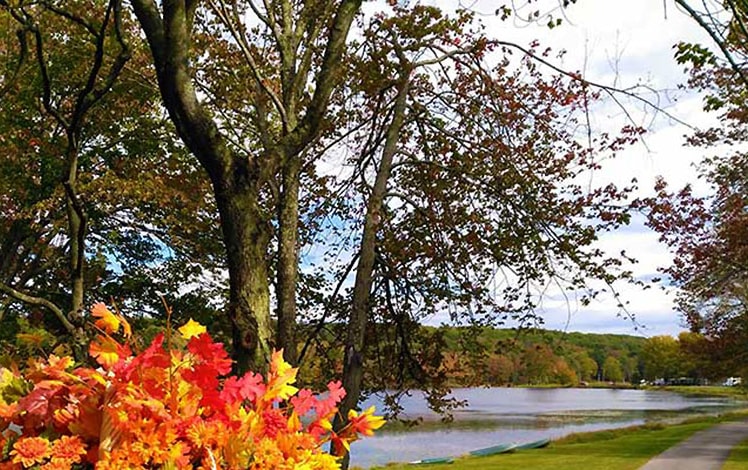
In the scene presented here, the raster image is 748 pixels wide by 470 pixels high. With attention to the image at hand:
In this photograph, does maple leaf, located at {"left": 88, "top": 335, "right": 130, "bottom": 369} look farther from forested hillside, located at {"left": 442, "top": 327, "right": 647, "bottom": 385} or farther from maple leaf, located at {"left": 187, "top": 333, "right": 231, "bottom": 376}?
forested hillside, located at {"left": 442, "top": 327, "right": 647, "bottom": 385}

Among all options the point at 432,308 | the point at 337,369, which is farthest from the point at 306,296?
the point at 432,308

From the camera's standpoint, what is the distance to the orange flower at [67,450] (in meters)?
1.16

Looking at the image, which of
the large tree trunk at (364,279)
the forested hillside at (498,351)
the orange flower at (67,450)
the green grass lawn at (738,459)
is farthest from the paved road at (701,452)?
the orange flower at (67,450)

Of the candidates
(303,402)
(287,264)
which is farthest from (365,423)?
(287,264)

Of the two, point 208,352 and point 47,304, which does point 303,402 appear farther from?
Answer: point 47,304

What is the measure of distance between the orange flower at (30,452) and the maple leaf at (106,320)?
24 centimetres

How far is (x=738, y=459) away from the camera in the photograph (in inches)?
597

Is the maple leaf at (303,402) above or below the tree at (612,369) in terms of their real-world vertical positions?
below

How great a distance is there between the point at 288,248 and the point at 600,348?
3950 inches

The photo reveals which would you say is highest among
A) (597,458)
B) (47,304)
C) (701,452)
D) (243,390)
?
(47,304)

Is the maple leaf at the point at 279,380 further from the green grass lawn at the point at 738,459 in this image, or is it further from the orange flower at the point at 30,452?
the green grass lawn at the point at 738,459

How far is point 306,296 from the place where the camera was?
900 cm

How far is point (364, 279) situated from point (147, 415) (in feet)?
17.2

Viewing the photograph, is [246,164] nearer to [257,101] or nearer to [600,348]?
[257,101]
